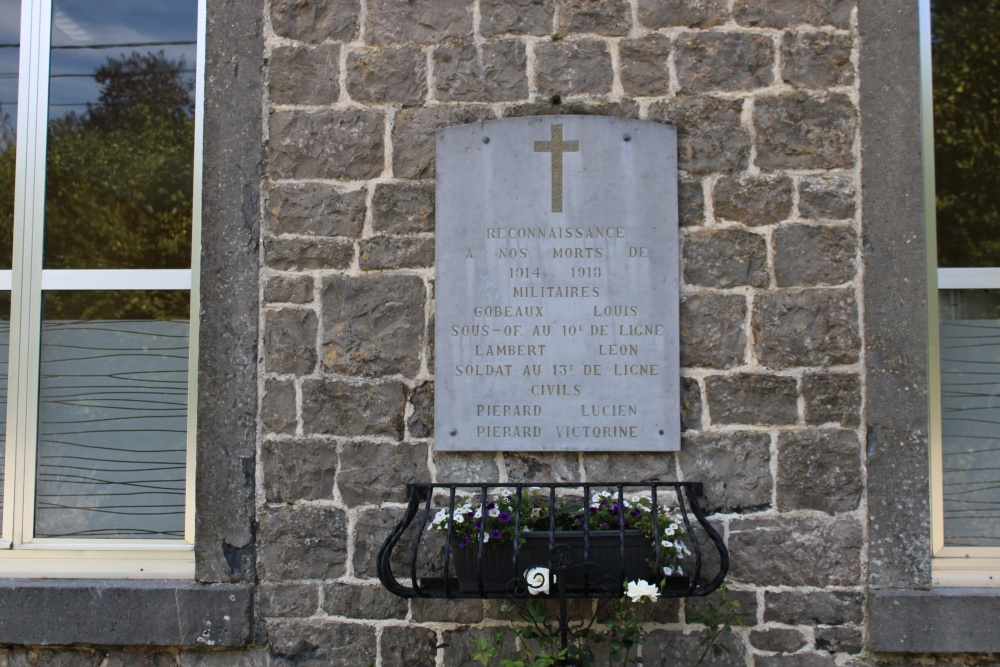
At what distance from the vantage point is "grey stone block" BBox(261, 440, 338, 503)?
3.27m

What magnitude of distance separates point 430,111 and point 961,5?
209 cm

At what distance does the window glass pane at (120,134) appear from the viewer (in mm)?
3531

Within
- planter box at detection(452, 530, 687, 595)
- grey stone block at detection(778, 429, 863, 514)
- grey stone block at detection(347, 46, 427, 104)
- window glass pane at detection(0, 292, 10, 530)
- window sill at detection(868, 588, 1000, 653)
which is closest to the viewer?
planter box at detection(452, 530, 687, 595)

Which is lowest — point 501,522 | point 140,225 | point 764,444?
point 501,522

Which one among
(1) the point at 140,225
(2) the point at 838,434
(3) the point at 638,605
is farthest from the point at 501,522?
A: (1) the point at 140,225

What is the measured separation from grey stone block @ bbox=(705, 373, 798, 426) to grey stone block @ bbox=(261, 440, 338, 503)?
A: 1.41m

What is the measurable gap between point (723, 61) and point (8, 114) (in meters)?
2.84

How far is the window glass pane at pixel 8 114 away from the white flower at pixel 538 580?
7.93 ft

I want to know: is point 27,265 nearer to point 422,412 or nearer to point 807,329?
point 422,412

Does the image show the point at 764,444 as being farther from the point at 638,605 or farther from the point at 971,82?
the point at 971,82

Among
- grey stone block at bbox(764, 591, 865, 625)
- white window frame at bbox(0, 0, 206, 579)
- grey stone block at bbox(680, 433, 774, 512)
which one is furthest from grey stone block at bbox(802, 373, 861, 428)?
white window frame at bbox(0, 0, 206, 579)

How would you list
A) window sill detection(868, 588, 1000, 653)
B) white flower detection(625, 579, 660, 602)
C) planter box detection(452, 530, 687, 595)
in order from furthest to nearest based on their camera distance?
window sill detection(868, 588, 1000, 653) → planter box detection(452, 530, 687, 595) → white flower detection(625, 579, 660, 602)

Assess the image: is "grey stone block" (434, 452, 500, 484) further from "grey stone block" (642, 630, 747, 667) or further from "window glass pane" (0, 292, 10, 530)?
"window glass pane" (0, 292, 10, 530)

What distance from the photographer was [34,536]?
344 centimetres
